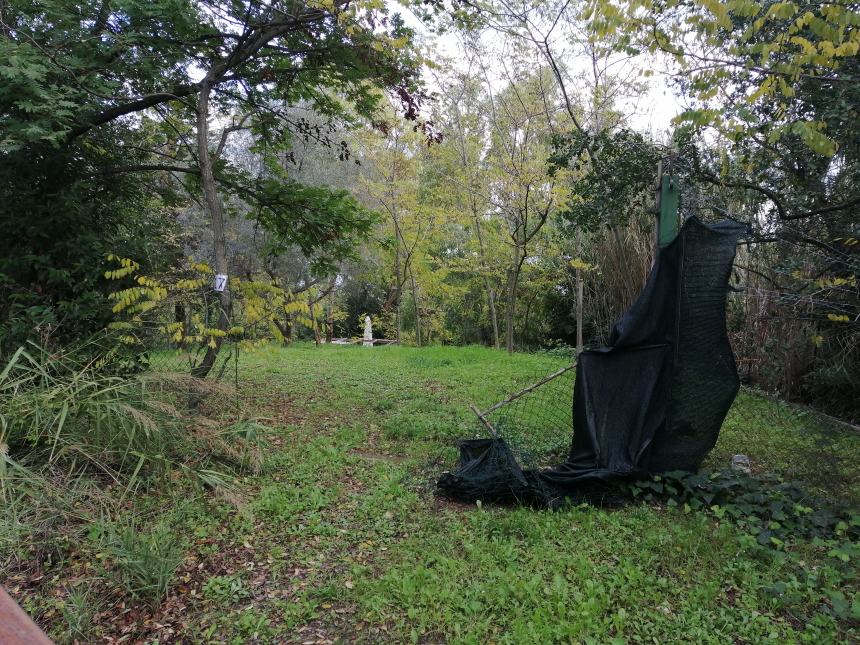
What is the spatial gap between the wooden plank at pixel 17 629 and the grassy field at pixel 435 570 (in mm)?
1873

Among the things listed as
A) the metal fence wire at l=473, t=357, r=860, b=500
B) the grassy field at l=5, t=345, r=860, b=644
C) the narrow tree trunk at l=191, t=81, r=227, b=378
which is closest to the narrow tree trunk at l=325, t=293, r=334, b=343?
the metal fence wire at l=473, t=357, r=860, b=500

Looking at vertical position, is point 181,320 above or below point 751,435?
above

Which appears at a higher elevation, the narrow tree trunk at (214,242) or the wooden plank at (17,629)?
the narrow tree trunk at (214,242)

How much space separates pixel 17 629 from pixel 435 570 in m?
2.28

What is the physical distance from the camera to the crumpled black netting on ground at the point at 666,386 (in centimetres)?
332

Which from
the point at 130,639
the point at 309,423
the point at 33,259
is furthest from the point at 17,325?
the point at 130,639

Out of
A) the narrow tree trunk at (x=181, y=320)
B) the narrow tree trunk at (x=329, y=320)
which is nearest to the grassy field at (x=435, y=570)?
the narrow tree trunk at (x=181, y=320)

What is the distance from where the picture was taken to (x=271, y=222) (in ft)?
19.7

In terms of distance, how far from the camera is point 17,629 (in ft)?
1.80

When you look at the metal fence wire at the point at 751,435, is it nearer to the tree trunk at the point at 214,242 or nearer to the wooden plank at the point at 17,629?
the tree trunk at the point at 214,242

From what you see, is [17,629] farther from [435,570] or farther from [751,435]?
[751,435]

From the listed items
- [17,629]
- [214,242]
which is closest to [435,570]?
[17,629]

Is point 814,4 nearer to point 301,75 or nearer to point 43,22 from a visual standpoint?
point 301,75

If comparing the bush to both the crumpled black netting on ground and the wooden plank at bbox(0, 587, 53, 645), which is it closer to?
the crumpled black netting on ground
